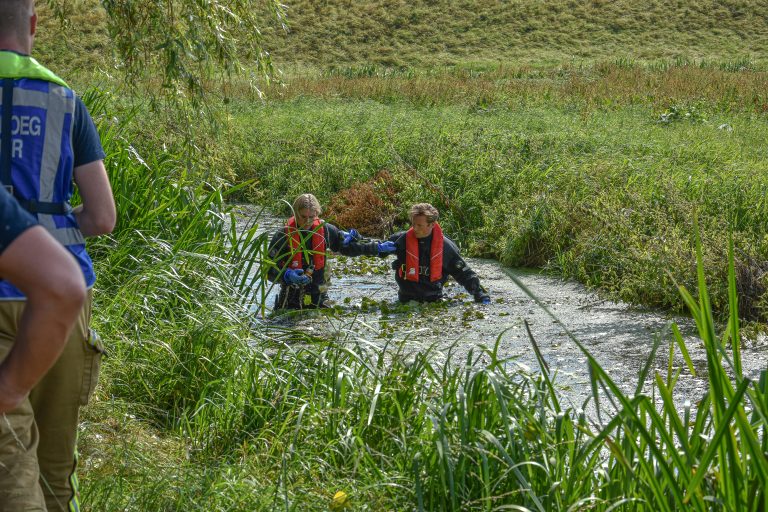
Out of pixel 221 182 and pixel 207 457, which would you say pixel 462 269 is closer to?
pixel 221 182

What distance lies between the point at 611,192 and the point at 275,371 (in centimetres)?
770

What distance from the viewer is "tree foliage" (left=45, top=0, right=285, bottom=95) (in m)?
7.38

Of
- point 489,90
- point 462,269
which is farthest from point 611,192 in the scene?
point 489,90

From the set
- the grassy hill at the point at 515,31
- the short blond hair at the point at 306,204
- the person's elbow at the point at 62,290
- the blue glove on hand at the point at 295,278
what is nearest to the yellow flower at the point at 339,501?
the person's elbow at the point at 62,290

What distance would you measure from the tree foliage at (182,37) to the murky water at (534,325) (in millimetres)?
2019

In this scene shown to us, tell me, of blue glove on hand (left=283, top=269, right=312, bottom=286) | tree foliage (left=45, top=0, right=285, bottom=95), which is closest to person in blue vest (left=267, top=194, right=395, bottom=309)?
blue glove on hand (left=283, top=269, right=312, bottom=286)

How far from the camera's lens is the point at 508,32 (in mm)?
53562

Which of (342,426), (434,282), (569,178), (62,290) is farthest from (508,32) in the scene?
(62,290)

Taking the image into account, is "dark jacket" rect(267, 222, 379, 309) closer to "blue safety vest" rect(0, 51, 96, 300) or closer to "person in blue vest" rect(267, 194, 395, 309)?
"person in blue vest" rect(267, 194, 395, 309)

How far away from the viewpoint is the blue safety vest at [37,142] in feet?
8.95

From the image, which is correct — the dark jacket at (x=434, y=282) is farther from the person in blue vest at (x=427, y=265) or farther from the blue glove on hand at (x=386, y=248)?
the blue glove on hand at (x=386, y=248)

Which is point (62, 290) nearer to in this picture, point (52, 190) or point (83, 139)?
point (52, 190)

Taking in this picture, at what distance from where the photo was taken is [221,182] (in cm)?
841

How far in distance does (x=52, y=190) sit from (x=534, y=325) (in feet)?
23.1
